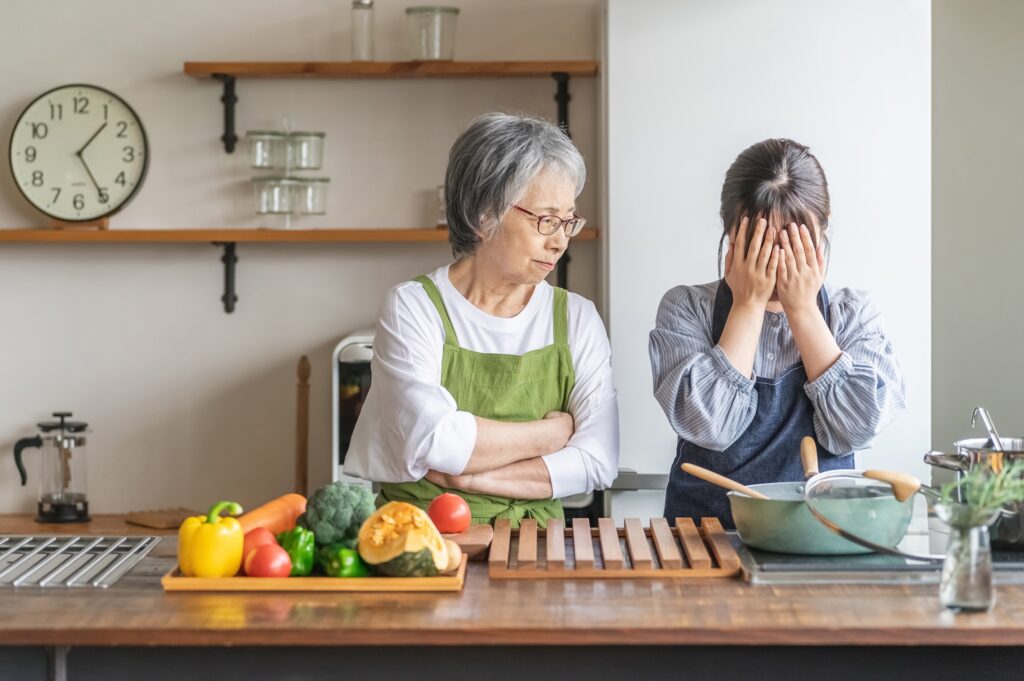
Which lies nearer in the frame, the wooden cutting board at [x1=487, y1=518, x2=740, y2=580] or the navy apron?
the wooden cutting board at [x1=487, y1=518, x2=740, y2=580]

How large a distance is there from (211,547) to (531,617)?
0.44m

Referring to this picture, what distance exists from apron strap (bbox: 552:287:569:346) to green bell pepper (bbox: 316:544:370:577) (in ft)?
2.31

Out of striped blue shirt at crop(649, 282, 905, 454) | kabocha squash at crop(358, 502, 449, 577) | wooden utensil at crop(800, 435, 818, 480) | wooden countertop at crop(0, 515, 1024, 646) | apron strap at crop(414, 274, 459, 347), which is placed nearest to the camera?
wooden countertop at crop(0, 515, 1024, 646)

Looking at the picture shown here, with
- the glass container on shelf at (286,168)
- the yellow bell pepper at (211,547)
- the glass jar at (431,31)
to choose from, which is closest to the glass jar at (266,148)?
the glass container on shelf at (286,168)

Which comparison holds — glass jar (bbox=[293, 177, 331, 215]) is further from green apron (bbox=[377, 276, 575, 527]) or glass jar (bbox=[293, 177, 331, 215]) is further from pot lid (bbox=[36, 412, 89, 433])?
green apron (bbox=[377, 276, 575, 527])

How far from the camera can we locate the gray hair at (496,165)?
6.87 ft

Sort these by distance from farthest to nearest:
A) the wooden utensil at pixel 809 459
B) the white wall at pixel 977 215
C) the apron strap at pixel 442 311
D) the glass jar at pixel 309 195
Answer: the glass jar at pixel 309 195
the white wall at pixel 977 215
the apron strap at pixel 442 311
the wooden utensil at pixel 809 459

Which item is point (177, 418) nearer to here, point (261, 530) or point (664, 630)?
point (261, 530)

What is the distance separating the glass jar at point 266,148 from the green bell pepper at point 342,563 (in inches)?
81.7

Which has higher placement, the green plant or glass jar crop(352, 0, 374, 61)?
glass jar crop(352, 0, 374, 61)

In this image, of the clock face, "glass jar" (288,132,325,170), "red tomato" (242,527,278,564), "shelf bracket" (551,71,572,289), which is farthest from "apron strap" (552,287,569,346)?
the clock face

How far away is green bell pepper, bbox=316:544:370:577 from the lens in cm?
158

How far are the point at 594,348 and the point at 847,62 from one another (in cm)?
109

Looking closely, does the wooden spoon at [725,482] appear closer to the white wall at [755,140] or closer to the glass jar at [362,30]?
the white wall at [755,140]
